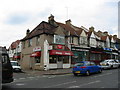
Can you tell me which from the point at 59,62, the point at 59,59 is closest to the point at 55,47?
the point at 59,59

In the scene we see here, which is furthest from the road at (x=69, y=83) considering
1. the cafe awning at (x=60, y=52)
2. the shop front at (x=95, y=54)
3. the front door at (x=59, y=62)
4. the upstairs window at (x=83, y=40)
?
the shop front at (x=95, y=54)

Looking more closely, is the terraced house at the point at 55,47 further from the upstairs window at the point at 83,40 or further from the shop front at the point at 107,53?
the shop front at the point at 107,53

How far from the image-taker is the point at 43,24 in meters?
30.1

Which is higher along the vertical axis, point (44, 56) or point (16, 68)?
point (44, 56)

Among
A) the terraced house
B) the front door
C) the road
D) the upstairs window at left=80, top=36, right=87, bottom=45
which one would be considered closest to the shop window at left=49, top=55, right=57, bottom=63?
the terraced house

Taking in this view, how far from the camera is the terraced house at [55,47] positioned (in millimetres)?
27094

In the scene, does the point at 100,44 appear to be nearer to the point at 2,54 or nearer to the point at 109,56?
the point at 109,56

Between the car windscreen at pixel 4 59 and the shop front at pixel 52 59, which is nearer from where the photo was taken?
the car windscreen at pixel 4 59

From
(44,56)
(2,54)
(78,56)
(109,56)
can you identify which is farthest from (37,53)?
(109,56)

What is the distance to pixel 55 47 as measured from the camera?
2741 cm

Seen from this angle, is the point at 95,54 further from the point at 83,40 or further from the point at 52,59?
the point at 52,59

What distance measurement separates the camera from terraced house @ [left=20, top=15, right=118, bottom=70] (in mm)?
27094

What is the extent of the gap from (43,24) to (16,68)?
9994 mm

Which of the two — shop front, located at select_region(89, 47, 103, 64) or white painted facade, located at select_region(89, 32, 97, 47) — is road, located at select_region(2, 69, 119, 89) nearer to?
shop front, located at select_region(89, 47, 103, 64)
